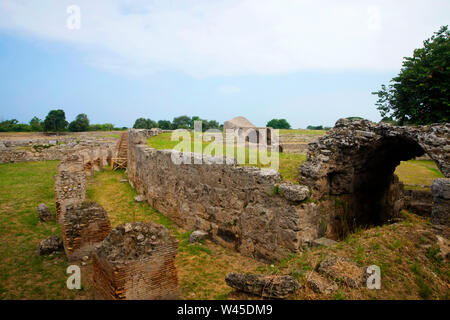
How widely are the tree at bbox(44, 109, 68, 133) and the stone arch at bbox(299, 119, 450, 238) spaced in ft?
174

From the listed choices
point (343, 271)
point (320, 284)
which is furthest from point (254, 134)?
point (320, 284)

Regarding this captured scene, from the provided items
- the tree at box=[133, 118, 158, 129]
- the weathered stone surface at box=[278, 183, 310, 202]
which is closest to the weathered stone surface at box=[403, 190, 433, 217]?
the weathered stone surface at box=[278, 183, 310, 202]

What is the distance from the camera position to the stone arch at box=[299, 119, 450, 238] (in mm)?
6016

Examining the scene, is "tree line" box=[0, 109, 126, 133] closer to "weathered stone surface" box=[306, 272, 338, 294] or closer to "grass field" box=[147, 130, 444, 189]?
"grass field" box=[147, 130, 444, 189]

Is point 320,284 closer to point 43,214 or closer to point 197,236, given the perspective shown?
point 197,236

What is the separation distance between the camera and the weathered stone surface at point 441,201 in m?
5.30

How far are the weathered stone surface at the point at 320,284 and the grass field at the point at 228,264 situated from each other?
0.09m

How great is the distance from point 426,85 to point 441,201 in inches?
352

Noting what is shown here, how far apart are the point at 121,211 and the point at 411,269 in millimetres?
9553

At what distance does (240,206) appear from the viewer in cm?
725

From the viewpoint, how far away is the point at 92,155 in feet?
59.5

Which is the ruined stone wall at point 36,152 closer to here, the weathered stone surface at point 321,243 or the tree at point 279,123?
the weathered stone surface at point 321,243
